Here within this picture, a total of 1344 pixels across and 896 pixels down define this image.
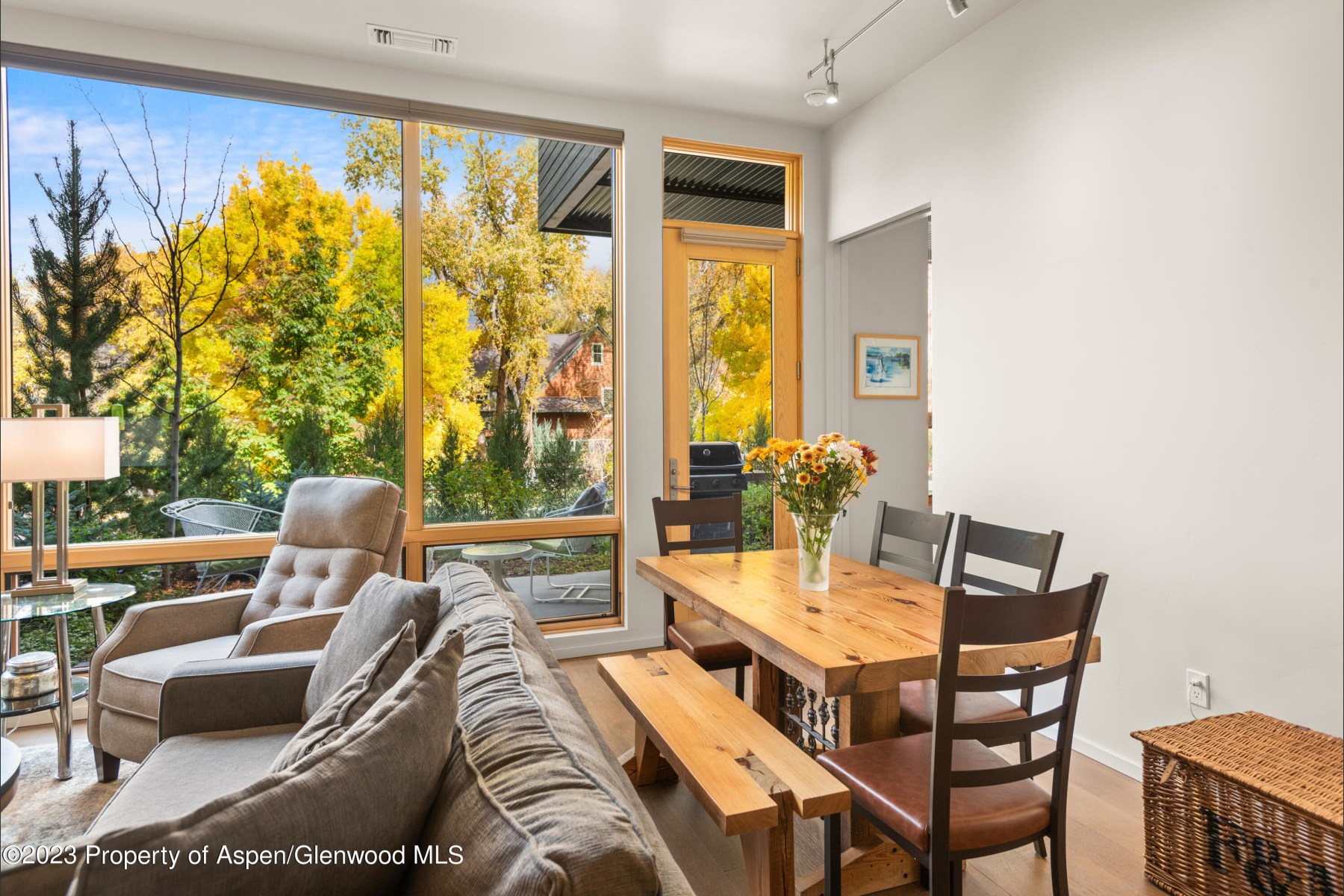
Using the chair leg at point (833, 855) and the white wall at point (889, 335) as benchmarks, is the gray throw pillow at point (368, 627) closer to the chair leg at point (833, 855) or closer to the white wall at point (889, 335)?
the chair leg at point (833, 855)

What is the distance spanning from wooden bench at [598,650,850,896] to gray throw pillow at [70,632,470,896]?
65 cm

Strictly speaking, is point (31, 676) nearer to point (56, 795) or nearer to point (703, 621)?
point (56, 795)

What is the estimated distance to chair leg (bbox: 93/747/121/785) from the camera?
241cm

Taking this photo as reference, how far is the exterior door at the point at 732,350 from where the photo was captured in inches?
158

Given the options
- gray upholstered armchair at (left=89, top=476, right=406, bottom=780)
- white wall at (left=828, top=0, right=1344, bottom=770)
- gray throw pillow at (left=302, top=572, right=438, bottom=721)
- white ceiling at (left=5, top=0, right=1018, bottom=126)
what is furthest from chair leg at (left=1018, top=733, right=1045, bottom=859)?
white ceiling at (left=5, top=0, right=1018, bottom=126)

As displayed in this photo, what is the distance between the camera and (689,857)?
203 cm

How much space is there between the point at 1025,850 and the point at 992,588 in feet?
2.42

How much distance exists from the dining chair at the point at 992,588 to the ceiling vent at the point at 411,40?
9.49 ft

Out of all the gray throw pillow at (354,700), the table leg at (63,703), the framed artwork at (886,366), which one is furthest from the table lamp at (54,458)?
the framed artwork at (886,366)

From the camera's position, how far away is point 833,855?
164cm

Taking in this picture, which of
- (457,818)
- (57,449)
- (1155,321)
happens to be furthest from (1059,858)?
(57,449)

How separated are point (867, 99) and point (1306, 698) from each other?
10.8 ft

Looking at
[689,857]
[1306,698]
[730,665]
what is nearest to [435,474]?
[730,665]

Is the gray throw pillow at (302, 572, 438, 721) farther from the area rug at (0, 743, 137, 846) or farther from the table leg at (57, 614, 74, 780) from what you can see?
the table leg at (57, 614, 74, 780)
